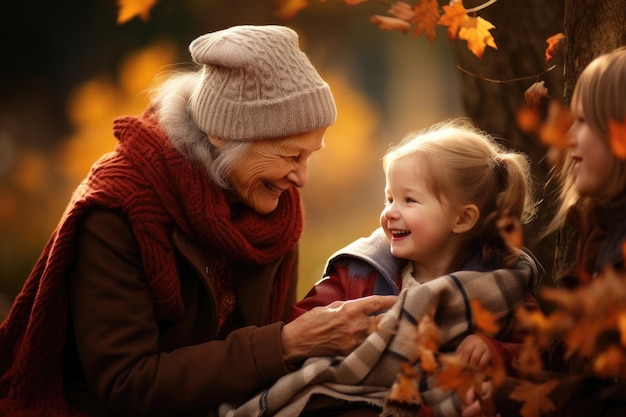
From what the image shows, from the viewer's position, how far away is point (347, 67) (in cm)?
541

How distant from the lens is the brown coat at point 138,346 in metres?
2.59

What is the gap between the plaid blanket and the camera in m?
2.49

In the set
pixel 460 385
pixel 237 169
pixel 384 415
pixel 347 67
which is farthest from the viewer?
pixel 347 67

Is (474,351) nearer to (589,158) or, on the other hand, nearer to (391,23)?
(589,158)

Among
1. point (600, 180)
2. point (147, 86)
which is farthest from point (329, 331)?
point (147, 86)

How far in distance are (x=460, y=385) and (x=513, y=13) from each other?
1.73 metres

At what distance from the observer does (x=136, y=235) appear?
267 centimetres

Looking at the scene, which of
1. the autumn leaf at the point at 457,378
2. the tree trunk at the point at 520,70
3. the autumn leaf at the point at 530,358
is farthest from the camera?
the tree trunk at the point at 520,70

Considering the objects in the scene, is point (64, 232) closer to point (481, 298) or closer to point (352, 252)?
point (352, 252)

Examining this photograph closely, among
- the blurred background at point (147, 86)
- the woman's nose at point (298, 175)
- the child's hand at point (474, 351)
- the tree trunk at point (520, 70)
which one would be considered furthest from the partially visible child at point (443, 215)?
the blurred background at point (147, 86)

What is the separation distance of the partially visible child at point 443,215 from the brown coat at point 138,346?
0.31 metres

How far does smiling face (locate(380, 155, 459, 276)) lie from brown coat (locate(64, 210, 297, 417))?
0.46m

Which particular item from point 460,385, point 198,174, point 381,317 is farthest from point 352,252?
point 460,385

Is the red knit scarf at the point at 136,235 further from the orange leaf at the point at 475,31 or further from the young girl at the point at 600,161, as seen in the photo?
the young girl at the point at 600,161
